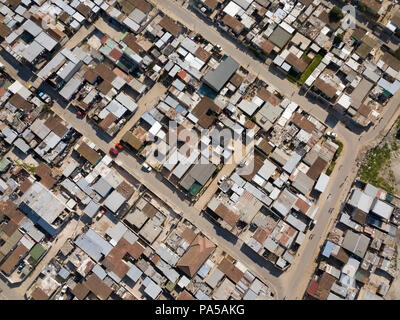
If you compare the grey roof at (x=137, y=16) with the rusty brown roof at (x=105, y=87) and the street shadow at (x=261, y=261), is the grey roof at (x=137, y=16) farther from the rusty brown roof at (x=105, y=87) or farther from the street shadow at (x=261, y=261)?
the street shadow at (x=261, y=261)

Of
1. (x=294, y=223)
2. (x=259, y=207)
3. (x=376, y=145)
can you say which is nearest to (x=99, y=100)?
(x=259, y=207)

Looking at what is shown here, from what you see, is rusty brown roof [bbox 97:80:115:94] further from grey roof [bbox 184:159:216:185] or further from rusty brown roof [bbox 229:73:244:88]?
rusty brown roof [bbox 229:73:244:88]

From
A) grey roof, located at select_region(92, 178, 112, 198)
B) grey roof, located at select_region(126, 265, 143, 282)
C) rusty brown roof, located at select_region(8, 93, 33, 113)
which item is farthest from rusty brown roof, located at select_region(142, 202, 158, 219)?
rusty brown roof, located at select_region(8, 93, 33, 113)

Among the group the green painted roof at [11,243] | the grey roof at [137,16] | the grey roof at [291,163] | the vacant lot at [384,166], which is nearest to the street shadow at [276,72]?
the grey roof at [291,163]

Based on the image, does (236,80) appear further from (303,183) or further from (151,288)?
(151,288)

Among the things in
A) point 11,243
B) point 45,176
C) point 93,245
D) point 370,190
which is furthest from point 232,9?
point 11,243
